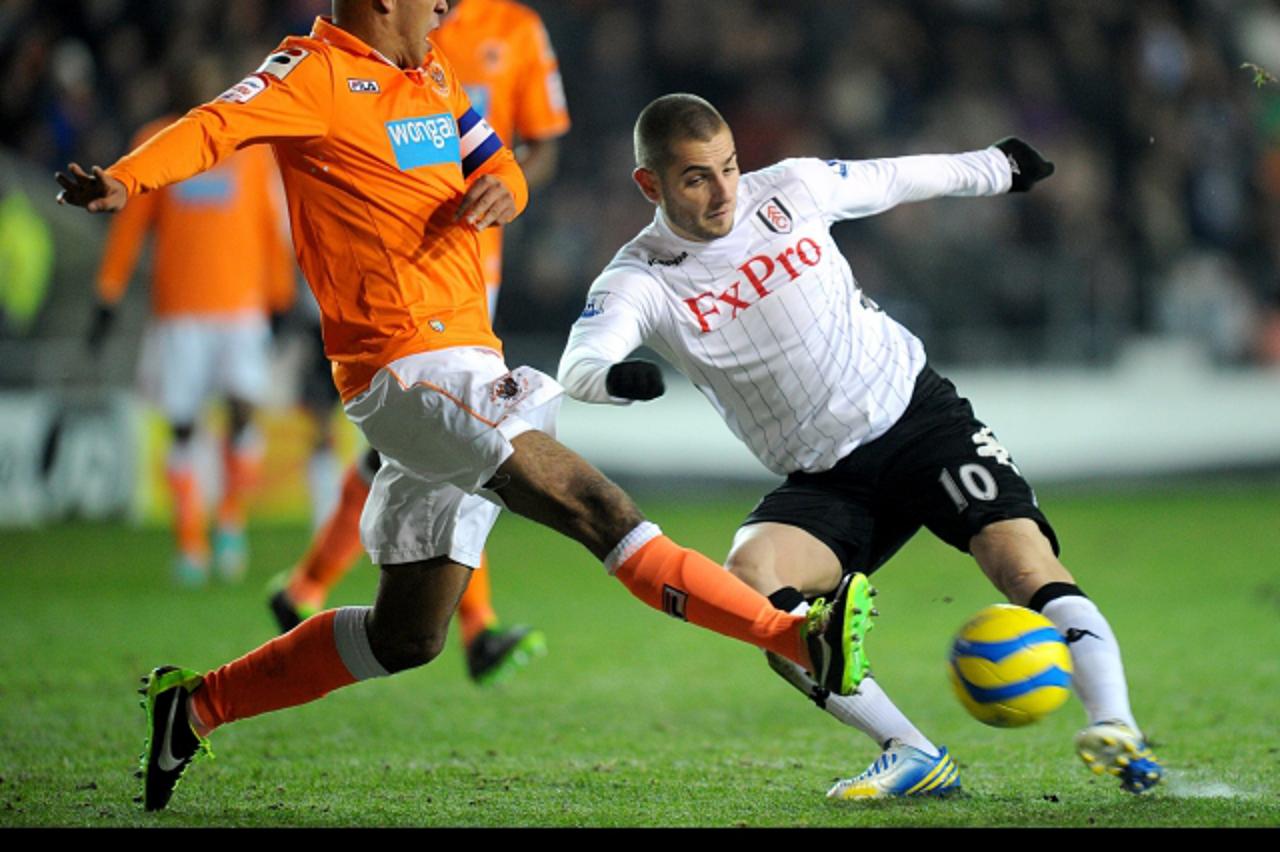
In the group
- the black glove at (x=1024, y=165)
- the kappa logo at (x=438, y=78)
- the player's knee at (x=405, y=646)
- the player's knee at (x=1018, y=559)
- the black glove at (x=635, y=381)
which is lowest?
Result: the player's knee at (x=405, y=646)

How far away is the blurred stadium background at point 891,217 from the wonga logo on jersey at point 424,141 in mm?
9340

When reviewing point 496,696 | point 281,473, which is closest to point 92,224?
point 281,473

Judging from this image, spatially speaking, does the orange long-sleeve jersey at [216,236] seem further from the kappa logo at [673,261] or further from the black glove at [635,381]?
the black glove at [635,381]

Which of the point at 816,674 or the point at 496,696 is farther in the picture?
the point at 496,696

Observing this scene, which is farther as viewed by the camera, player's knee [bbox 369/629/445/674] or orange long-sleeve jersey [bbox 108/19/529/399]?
player's knee [bbox 369/629/445/674]

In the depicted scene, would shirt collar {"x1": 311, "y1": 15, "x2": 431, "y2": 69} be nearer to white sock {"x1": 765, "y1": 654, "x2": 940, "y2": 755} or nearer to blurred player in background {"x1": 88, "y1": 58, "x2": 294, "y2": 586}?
white sock {"x1": 765, "y1": 654, "x2": 940, "y2": 755}

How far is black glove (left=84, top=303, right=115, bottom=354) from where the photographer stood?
35.0ft

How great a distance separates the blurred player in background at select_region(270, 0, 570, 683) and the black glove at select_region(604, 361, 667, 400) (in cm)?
257

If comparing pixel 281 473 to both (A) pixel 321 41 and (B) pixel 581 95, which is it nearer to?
(B) pixel 581 95

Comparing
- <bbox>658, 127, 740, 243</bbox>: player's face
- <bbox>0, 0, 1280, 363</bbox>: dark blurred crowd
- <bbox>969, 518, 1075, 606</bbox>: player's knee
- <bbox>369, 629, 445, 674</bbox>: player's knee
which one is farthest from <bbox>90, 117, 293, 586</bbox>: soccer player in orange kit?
<bbox>969, 518, 1075, 606</bbox>: player's knee

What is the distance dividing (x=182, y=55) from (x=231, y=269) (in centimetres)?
505

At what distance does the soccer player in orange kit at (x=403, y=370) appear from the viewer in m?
4.46

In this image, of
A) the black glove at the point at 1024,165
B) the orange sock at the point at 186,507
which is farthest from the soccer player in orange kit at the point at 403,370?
the orange sock at the point at 186,507

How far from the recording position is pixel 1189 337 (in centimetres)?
1572
